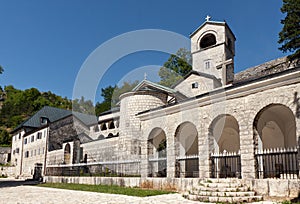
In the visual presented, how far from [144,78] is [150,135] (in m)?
7.83

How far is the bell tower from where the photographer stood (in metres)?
24.1

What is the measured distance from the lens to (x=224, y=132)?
1386cm

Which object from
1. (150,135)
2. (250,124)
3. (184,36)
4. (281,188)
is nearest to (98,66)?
(150,135)

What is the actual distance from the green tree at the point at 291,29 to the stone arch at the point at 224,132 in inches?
478

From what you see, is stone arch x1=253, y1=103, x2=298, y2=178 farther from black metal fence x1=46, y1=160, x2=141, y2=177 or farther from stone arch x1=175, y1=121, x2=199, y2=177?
black metal fence x1=46, y1=160, x2=141, y2=177

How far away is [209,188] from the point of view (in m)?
8.52

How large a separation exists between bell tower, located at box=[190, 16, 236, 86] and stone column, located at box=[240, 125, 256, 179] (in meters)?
13.7

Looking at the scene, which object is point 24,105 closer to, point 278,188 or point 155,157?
point 155,157

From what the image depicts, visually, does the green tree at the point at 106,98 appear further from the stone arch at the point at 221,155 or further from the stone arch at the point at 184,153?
the stone arch at the point at 221,155

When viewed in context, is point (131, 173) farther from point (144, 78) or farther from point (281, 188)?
point (144, 78)

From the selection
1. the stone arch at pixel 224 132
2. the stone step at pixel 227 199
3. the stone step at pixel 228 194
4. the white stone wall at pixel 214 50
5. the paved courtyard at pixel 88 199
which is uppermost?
the white stone wall at pixel 214 50

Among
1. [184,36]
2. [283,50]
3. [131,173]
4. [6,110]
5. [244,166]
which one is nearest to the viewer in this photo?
[244,166]

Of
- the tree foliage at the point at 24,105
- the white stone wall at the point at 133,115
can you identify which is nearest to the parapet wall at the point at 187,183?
the white stone wall at the point at 133,115

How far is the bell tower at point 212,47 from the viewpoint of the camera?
24.1m
